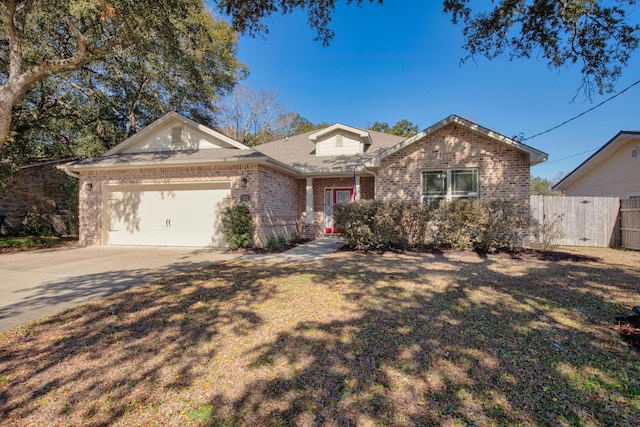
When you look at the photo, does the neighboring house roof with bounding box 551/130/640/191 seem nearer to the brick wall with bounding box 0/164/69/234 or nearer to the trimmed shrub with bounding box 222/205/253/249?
the trimmed shrub with bounding box 222/205/253/249

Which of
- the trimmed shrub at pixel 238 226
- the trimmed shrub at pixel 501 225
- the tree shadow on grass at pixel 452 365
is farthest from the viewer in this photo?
the trimmed shrub at pixel 238 226

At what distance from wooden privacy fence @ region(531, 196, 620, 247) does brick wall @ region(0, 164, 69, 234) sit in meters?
22.2

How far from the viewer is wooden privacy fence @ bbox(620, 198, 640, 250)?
10.1 m

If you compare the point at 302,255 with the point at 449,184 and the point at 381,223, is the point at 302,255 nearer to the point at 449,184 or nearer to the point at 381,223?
the point at 381,223

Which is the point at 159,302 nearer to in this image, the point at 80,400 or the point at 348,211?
the point at 80,400

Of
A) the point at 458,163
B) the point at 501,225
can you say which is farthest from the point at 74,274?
the point at 458,163

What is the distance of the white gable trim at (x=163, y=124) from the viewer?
11.2 m

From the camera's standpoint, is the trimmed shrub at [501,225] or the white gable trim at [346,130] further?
the white gable trim at [346,130]

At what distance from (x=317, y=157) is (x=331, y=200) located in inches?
87.3

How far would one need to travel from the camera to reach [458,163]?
33.5ft

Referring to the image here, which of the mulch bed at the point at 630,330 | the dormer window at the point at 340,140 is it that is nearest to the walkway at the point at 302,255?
the dormer window at the point at 340,140

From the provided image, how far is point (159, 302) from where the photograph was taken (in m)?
4.46

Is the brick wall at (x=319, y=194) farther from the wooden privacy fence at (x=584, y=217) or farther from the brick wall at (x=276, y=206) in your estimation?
the wooden privacy fence at (x=584, y=217)

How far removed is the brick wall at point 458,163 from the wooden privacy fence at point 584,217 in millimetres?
2484
